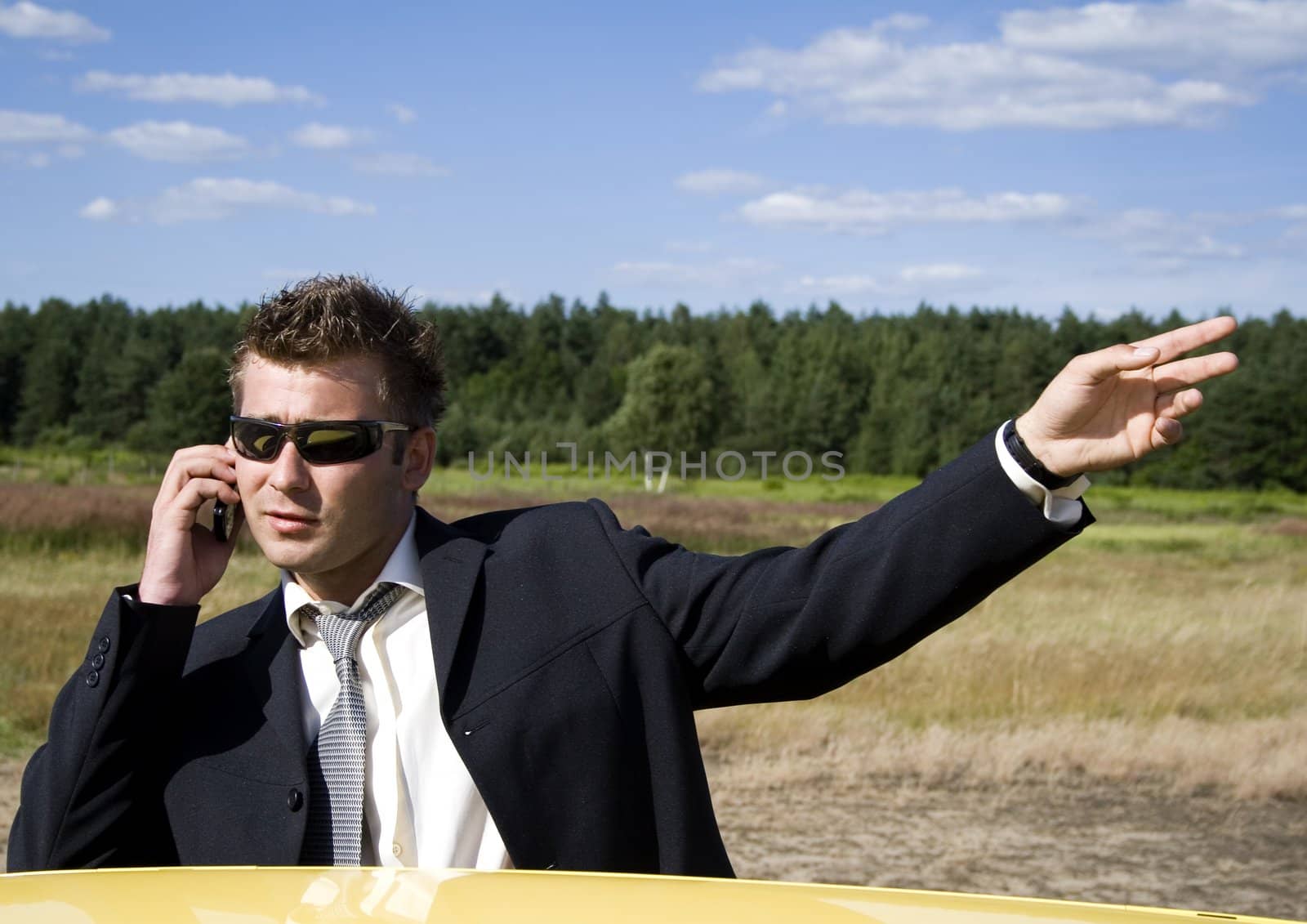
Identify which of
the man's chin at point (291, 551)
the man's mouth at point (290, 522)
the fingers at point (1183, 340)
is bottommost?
the man's chin at point (291, 551)

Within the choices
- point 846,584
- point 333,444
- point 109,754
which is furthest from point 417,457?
point 846,584

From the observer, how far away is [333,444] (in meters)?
2.46

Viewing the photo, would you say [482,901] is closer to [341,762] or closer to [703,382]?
[341,762]

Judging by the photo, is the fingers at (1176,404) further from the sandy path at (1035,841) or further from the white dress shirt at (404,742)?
the sandy path at (1035,841)

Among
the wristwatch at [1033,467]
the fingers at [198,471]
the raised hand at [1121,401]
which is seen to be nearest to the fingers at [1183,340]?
the raised hand at [1121,401]

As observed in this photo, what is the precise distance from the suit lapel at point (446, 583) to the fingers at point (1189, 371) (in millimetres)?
1122

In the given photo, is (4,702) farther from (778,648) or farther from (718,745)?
(778,648)

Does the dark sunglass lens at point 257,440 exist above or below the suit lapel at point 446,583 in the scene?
above

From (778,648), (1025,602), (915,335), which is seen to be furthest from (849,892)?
(915,335)

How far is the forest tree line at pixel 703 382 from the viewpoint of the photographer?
Answer: 6875cm

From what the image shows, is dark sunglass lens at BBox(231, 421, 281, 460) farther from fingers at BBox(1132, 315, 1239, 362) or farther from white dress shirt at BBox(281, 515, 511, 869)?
fingers at BBox(1132, 315, 1239, 362)

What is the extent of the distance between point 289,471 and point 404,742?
489 millimetres

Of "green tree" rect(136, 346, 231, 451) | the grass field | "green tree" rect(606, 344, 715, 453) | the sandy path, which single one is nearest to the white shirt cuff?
the sandy path

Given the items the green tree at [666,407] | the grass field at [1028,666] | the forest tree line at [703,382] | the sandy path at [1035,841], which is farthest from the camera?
the green tree at [666,407]
